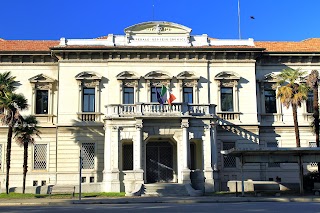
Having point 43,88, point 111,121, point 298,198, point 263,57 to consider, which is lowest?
point 298,198

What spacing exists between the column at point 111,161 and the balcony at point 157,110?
125 cm

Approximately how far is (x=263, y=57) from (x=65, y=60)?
670 inches

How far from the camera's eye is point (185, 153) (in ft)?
107

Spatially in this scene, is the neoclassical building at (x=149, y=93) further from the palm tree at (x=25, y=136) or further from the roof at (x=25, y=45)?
the palm tree at (x=25, y=136)

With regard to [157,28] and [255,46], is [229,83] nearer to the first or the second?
[255,46]

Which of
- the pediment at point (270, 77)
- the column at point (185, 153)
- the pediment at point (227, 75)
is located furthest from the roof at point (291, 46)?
the column at point (185, 153)

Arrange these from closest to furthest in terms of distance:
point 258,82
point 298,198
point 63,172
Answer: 1. point 298,198
2. point 63,172
3. point 258,82

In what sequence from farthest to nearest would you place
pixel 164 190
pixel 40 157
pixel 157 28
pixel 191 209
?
1. pixel 157 28
2. pixel 40 157
3. pixel 164 190
4. pixel 191 209

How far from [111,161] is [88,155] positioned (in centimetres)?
401

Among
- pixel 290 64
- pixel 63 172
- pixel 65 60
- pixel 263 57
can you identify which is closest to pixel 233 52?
pixel 263 57

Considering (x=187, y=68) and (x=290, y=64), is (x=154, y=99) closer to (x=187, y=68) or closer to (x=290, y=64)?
(x=187, y=68)

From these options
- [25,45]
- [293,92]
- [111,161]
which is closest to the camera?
[111,161]

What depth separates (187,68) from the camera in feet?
125

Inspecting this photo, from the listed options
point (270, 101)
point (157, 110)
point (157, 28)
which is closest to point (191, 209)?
point (157, 110)
